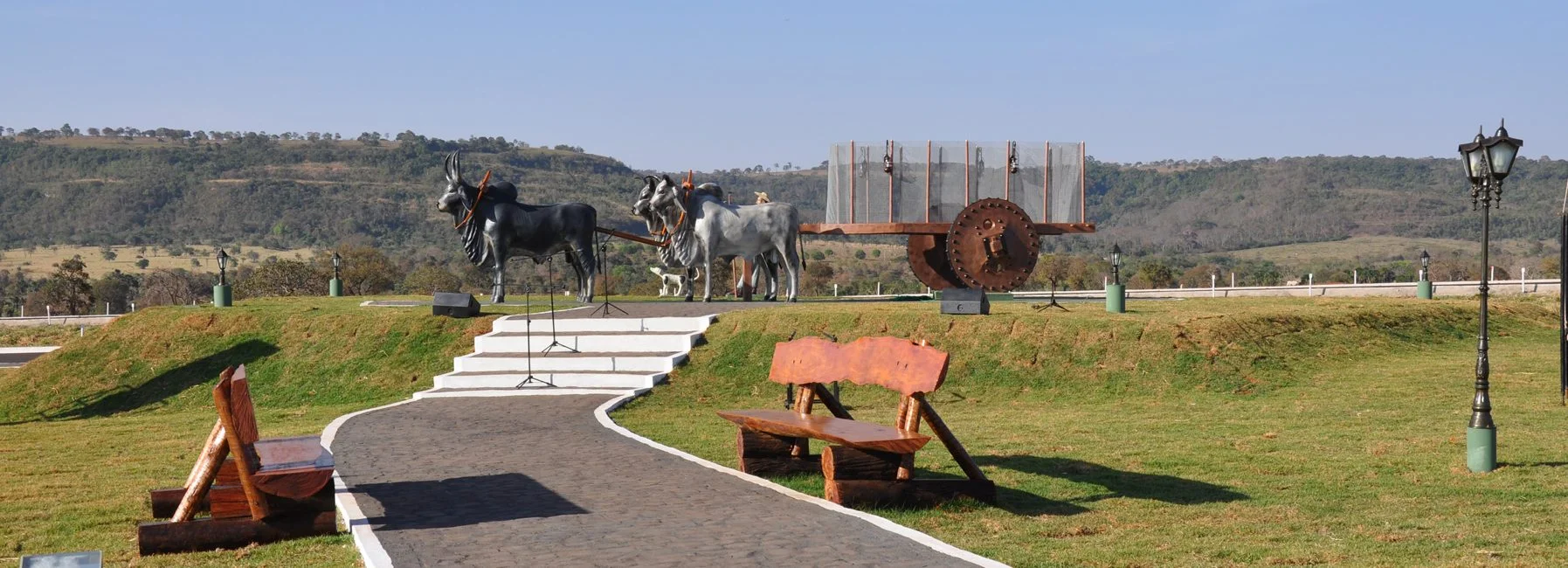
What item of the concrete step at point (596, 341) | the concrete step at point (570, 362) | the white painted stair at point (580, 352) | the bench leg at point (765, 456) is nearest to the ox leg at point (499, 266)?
the white painted stair at point (580, 352)

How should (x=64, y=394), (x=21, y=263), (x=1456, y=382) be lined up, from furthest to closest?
(x=21, y=263) → (x=64, y=394) → (x=1456, y=382)

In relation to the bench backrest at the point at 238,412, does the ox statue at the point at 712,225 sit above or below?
above

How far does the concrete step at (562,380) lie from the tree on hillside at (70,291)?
4094 centimetres

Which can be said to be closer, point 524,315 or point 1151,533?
point 1151,533

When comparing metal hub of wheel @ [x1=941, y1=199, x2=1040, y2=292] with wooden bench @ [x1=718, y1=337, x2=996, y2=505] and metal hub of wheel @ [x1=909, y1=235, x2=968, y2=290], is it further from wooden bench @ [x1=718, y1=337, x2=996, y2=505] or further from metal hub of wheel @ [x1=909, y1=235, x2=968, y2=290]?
wooden bench @ [x1=718, y1=337, x2=996, y2=505]

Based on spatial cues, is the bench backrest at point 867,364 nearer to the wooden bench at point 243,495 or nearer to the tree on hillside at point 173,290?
the wooden bench at point 243,495

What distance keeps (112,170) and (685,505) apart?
144 meters

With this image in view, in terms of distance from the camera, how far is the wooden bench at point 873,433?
10.4 metres

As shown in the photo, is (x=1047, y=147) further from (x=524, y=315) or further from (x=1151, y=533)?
(x=1151, y=533)

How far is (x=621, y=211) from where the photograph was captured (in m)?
108

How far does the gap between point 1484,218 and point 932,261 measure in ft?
55.7

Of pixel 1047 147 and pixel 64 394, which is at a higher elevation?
pixel 1047 147

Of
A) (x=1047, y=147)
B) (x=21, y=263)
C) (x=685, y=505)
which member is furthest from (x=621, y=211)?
A: (x=685, y=505)

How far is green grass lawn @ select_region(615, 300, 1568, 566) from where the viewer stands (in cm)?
944
